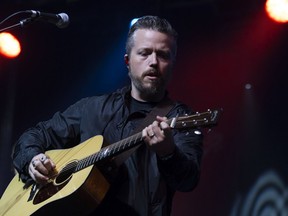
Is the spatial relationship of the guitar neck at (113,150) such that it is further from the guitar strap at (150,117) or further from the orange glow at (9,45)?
the orange glow at (9,45)

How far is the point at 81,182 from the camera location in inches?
78.2

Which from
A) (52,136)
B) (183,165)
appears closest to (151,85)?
(183,165)

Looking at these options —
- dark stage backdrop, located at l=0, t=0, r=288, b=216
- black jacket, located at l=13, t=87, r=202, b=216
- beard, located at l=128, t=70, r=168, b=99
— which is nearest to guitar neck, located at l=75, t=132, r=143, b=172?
black jacket, located at l=13, t=87, r=202, b=216

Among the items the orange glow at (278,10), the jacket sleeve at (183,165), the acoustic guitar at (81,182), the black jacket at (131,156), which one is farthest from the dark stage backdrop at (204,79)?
the acoustic guitar at (81,182)

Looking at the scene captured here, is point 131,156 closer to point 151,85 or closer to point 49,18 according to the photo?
point 151,85

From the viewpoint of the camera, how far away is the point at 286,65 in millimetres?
4305

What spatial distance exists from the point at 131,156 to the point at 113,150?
15 centimetres

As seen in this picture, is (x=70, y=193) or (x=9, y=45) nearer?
(x=70, y=193)

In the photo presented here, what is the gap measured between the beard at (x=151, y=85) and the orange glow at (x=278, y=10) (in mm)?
2452

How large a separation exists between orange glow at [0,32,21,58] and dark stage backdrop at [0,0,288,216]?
0.09 metres

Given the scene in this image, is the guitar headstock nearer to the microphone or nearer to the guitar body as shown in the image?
the guitar body

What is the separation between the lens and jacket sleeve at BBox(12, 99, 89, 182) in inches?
98.0

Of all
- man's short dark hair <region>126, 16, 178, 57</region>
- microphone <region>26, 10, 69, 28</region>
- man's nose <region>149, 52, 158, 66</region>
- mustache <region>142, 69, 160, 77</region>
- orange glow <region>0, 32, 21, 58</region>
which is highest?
orange glow <region>0, 32, 21, 58</region>

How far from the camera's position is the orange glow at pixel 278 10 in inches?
169
